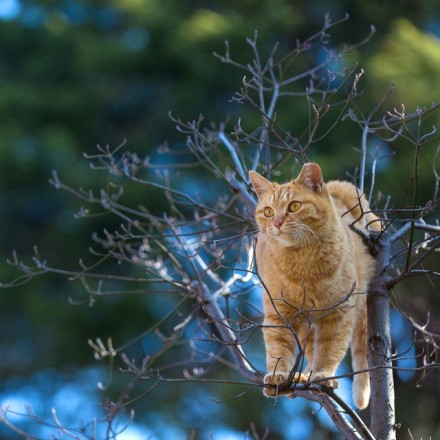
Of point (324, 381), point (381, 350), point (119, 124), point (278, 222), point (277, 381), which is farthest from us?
point (119, 124)

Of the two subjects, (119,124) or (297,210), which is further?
(119,124)

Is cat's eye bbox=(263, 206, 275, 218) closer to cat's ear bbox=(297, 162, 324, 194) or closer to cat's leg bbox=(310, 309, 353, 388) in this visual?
cat's ear bbox=(297, 162, 324, 194)

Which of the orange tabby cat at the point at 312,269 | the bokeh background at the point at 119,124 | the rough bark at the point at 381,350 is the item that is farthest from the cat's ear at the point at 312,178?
the bokeh background at the point at 119,124

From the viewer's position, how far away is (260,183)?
343 centimetres

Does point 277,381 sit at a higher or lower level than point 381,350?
lower

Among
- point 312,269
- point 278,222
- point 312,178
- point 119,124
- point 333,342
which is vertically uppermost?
point 119,124

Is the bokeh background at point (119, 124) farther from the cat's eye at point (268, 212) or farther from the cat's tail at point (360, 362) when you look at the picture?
the cat's eye at point (268, 212)

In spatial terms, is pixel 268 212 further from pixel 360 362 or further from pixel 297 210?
pixel 360 362

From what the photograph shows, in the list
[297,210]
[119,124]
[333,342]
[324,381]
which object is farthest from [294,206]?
[119,124]

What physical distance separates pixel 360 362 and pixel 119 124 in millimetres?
7429

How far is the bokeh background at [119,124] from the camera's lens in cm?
855

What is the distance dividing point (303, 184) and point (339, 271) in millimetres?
358

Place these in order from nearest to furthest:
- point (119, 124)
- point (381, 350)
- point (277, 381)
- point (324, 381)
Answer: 1. point (324, 381)
2. point (277, 381)
3. point (381, 350)
4. point (119, 124)

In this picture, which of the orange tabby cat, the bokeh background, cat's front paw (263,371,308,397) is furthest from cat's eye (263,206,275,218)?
the bokeh background
